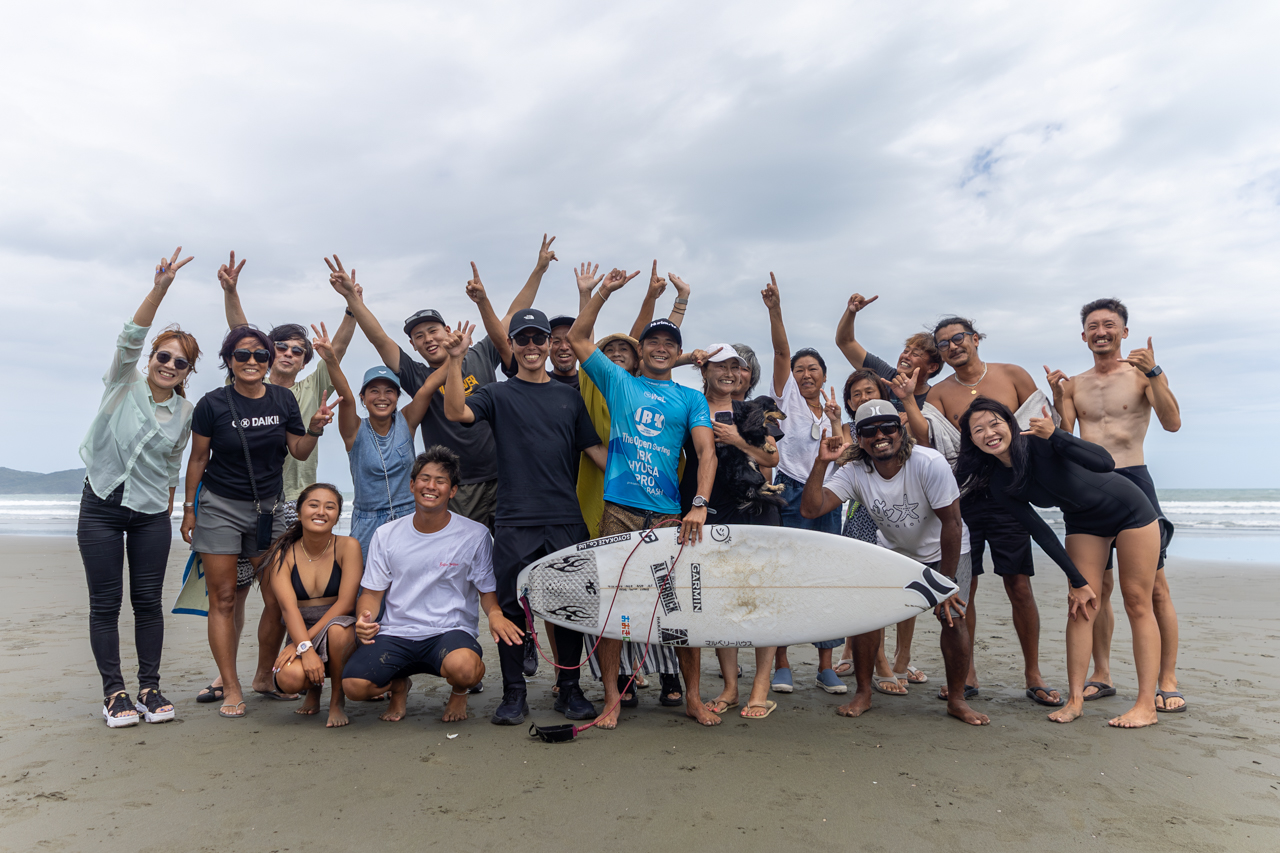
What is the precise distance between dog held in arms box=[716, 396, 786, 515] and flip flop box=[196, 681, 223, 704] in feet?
9.93

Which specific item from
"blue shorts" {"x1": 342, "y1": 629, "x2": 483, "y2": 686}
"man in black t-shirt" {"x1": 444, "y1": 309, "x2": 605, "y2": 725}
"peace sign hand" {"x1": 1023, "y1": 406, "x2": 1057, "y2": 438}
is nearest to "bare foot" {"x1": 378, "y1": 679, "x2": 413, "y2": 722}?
"blue shorts" {"x1": 342, "y1": 629, "x2": 483, "y2": 686}

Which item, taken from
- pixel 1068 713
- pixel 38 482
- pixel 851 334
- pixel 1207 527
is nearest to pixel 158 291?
pixel 851 334

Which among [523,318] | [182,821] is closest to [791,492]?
[523,318]

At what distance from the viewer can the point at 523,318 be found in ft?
11.8

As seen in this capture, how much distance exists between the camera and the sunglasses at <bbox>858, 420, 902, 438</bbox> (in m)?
3.52

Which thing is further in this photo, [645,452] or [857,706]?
[857,706]

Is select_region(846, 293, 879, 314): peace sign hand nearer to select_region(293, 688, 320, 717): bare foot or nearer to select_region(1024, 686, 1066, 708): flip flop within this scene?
select_region(1024, 686, 1066, 708): flip flop

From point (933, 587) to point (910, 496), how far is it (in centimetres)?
46

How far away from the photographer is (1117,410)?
13.3 feet

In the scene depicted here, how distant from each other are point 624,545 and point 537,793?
1.29 metres

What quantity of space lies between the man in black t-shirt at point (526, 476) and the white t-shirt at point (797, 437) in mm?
1546

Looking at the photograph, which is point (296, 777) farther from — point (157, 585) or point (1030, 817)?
point (1030, 817)

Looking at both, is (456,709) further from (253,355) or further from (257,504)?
(253,355)

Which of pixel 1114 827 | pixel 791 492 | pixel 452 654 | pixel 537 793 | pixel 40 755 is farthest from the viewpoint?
pixel 791 492
